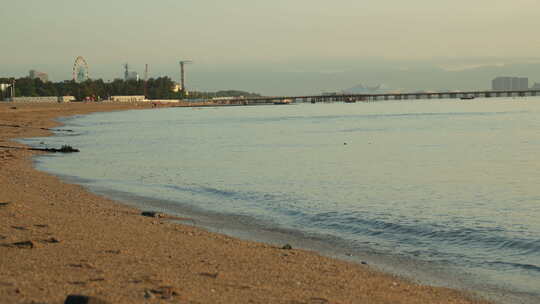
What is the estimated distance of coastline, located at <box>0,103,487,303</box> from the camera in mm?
6805

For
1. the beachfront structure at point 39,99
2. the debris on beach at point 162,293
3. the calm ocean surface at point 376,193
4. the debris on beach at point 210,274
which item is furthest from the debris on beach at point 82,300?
the beachfront structure at point 39,99

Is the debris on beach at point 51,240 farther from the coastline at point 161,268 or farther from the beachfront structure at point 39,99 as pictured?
the beachfront structure at point 39,99

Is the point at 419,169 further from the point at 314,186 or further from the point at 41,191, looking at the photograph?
the point at 41,191

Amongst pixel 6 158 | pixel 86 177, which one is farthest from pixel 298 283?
pixel 6 158

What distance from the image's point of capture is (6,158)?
25.5 metres

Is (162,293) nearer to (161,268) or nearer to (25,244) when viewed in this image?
(161,268)

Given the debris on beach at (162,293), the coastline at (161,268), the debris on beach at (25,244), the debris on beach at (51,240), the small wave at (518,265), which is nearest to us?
the debris on beach at (162,293)

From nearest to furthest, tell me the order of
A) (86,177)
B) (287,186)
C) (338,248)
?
1. (338,248)
2. (287,186)
3. (86,177)

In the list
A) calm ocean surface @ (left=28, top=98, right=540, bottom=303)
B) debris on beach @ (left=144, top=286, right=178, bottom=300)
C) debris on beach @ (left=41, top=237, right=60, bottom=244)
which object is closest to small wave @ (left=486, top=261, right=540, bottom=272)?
calm ocean surface @ (left=28, top=98, right=540, bottom=303)

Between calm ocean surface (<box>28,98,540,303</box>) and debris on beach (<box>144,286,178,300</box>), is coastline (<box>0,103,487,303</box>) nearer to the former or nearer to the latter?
debris on beach (<box>144,286,178,300</box>)

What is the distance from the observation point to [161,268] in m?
7.93

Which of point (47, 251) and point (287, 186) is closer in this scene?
point (47, 251)

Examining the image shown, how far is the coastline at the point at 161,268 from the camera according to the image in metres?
6.80

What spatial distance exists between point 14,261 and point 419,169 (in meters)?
19.4
